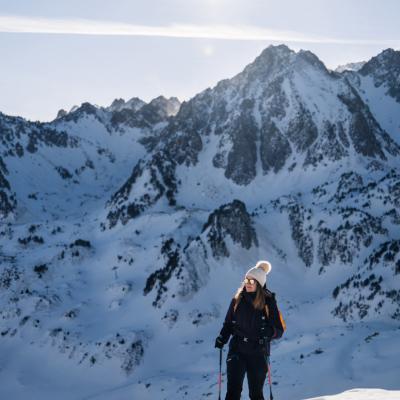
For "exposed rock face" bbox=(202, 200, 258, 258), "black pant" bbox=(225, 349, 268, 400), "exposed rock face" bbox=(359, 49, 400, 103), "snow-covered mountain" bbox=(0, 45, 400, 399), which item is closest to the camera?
"black pant" bbox=(225, 349, 268, 400)

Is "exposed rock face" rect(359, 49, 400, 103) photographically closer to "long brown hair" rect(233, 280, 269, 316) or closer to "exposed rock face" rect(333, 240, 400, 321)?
"exposed rock face" rect(333, 240, 400, 321)

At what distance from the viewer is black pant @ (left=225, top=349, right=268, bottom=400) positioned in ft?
32.6

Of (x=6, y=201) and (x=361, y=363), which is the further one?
(x=6, y=201)

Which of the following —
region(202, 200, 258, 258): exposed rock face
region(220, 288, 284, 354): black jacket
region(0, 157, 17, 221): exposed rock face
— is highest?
region(0, 157, 17, 221): exposed rock face

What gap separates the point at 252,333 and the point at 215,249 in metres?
53.6

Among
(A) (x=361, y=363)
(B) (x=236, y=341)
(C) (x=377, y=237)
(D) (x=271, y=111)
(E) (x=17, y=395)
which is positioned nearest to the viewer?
(B) (x=236, y=341)

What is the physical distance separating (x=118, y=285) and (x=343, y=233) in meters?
30.1

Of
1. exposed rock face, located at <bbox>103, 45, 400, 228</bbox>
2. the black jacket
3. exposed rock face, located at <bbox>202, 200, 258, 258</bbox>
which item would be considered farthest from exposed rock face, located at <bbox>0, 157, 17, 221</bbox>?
the black jacket

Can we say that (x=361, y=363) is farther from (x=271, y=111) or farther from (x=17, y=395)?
(x=271, y=111)

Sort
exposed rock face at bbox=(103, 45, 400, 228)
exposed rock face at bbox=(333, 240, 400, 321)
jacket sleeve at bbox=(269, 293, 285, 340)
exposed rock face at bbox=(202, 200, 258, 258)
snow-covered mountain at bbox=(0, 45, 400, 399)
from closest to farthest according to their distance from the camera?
jacket sleeve at bbox=(269, 293, 285, 340) < snow-covered mountain at bbox=(0, 45, 400, 399) < exposed rock face at bbox=(333, 240, 400, 321) < exposed rock face at bbox=(202, 200, 258, 258) < exposed rock face at bbox=(103, 45, 400, 228)

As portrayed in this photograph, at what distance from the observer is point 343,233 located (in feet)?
205

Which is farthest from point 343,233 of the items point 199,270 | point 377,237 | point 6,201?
point 6,201

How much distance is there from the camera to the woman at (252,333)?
9977 millimetres

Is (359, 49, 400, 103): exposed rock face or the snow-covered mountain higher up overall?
(359, 49, 400, 103): exposed rock face
